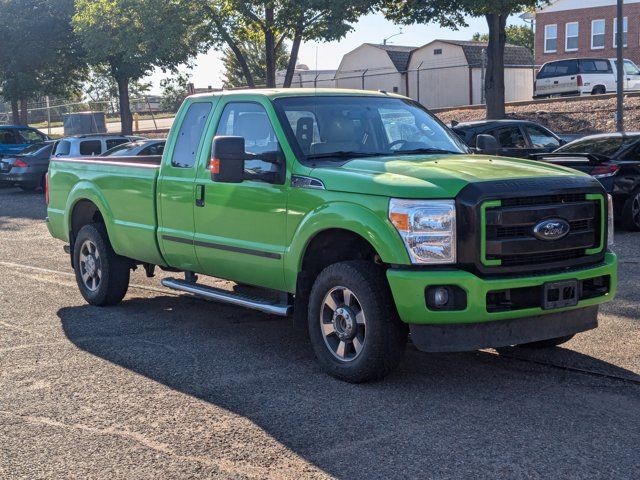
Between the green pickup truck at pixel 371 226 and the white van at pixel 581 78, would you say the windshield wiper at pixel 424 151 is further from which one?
the white van at pixel 581 78

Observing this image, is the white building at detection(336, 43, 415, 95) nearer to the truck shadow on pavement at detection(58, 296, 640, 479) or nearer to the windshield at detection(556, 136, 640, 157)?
the windshield at detection(556, 136, 640, 157)

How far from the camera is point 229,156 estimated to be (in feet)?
21.6

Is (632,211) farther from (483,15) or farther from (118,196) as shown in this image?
(483,15)

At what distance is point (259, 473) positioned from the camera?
4699 millimetres

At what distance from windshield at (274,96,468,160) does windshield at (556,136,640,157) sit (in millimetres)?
6511

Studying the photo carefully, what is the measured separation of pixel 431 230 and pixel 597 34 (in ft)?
157

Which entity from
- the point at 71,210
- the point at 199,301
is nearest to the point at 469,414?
the point at 199,301

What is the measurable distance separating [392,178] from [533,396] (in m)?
1.65

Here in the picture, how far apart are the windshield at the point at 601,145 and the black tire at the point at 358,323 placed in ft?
26.7

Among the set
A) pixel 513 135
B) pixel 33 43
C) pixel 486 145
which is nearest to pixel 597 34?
pixel 33 43

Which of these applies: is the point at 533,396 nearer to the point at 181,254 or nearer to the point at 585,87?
the point at 181,254

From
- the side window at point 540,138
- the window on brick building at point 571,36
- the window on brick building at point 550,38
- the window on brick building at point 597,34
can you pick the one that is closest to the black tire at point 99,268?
the side window at point 540,138

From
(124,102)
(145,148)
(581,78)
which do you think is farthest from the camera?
(124,102)

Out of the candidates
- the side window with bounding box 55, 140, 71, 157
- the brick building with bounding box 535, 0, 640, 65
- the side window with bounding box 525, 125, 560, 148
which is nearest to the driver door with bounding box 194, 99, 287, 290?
the side window with bounding box 525, 125, 560, 148
